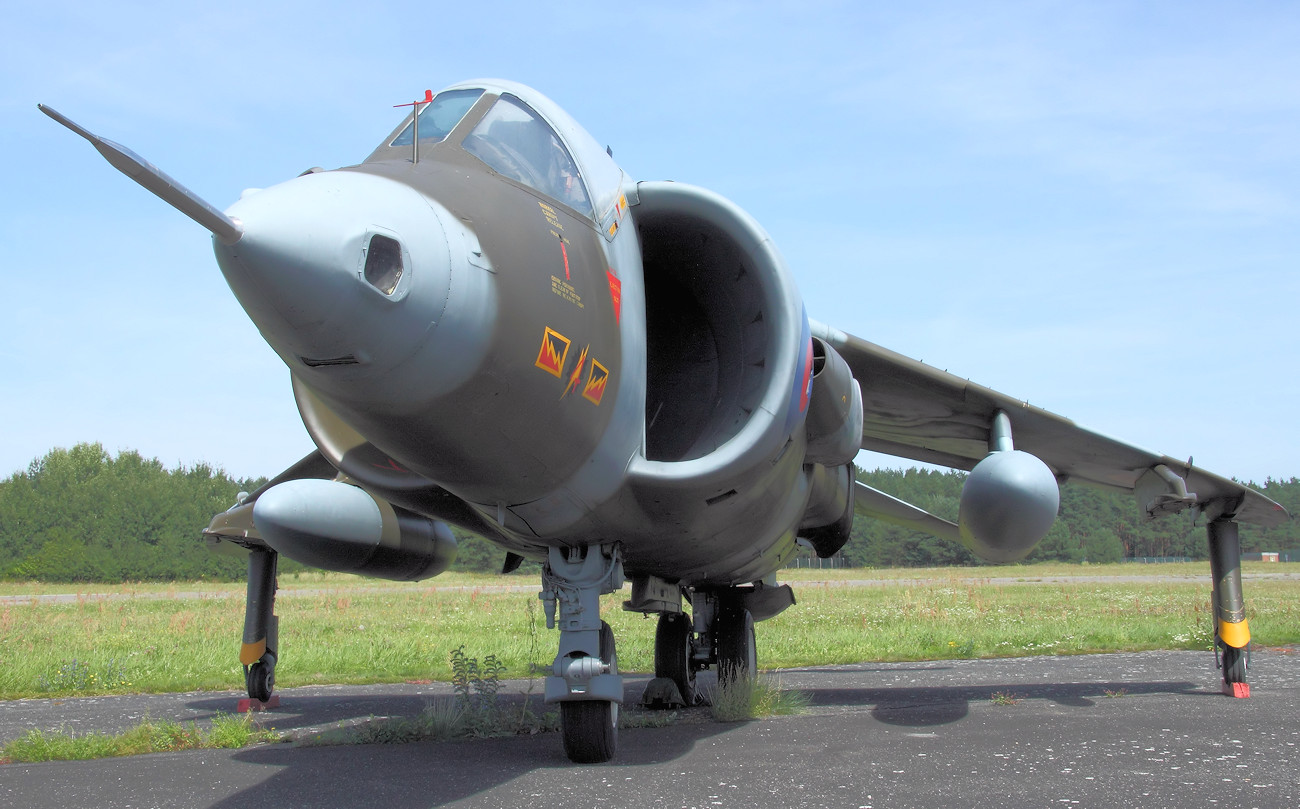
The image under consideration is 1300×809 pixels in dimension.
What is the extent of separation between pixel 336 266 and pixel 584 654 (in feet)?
8.76

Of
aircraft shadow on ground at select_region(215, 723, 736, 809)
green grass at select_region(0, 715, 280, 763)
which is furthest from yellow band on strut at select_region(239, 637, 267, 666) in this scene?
aircraft shadow on ground at select_region(215, 723, 736, 809)

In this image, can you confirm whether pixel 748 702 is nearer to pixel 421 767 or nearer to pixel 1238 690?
pixel 421 767

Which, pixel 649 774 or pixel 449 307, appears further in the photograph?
pixel 649 774

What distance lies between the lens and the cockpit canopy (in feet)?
15.7

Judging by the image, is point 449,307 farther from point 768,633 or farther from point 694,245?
point 768,633

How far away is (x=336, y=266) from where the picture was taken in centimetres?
324

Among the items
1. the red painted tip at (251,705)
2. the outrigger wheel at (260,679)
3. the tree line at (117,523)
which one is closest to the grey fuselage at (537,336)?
the outrigger wheel at (260,679)

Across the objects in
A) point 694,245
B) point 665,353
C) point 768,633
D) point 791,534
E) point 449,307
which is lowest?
point 768,633

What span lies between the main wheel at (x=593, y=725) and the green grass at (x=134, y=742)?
2.72 m

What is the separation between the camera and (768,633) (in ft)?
57.7

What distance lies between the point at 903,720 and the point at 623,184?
4407 millimetres

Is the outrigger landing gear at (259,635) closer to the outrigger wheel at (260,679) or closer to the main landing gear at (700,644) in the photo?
the outrigger wheel at (260,679)

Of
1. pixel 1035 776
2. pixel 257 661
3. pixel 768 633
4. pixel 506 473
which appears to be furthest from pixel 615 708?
pixel 768 633

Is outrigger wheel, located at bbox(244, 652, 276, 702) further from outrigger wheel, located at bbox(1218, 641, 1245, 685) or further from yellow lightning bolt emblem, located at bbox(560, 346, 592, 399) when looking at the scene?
outrigger wheel, located at bbox(1218, 641, 1245, 685)
